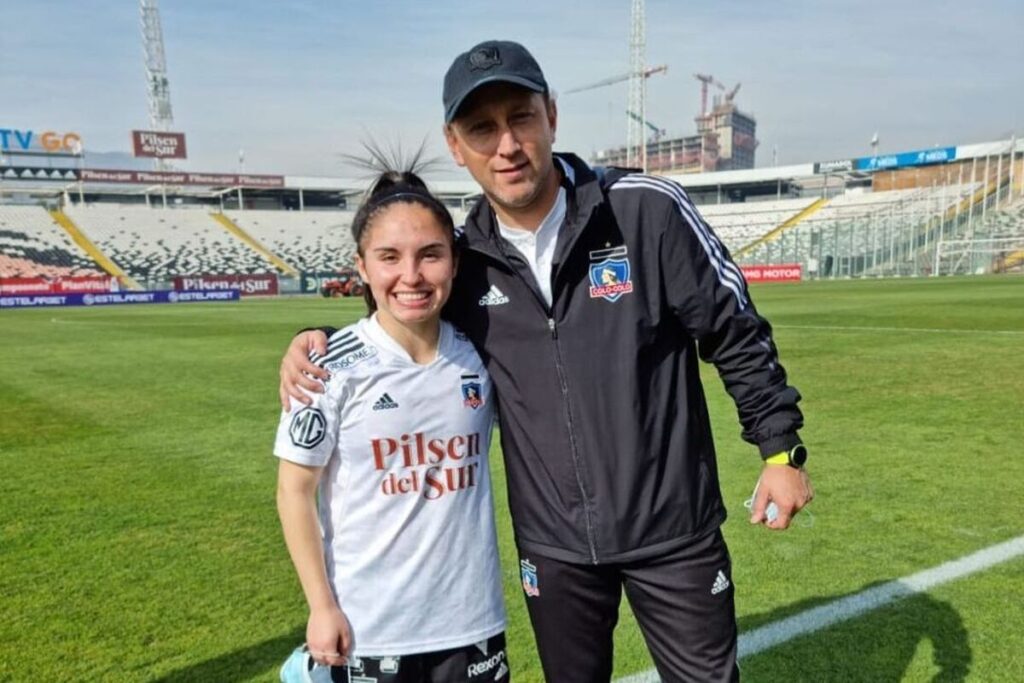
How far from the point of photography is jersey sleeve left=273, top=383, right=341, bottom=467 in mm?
1953

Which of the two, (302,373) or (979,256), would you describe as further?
(979,256)

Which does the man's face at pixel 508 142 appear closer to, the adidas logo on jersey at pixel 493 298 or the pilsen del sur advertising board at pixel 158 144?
the adidas logo on jersey at pixel 493 298

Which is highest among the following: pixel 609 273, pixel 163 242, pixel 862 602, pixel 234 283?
pixel 609 273

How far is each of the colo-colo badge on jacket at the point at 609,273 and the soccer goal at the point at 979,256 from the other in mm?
50377

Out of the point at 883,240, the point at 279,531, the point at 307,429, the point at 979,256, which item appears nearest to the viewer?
the point at 307,429

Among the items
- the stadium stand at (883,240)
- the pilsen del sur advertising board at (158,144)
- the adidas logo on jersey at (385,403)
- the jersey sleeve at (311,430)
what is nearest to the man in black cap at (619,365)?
the jersey sleeve at (311,430)

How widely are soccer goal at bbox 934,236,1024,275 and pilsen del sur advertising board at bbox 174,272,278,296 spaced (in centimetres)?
4341

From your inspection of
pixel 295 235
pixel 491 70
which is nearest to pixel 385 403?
pixel 491 70

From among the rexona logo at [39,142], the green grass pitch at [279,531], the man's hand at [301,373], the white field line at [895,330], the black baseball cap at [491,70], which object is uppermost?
the rexona logo at [39,142]

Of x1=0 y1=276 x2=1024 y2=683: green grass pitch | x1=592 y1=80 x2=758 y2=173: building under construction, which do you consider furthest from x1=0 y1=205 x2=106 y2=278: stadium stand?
x1=592 y1=80 x2=758 y2=173: building under construction

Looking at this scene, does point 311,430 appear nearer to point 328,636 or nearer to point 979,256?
point 328,636

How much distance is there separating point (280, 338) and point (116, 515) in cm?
1251

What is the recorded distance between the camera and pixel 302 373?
2.02m

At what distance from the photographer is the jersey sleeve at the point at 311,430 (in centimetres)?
195
